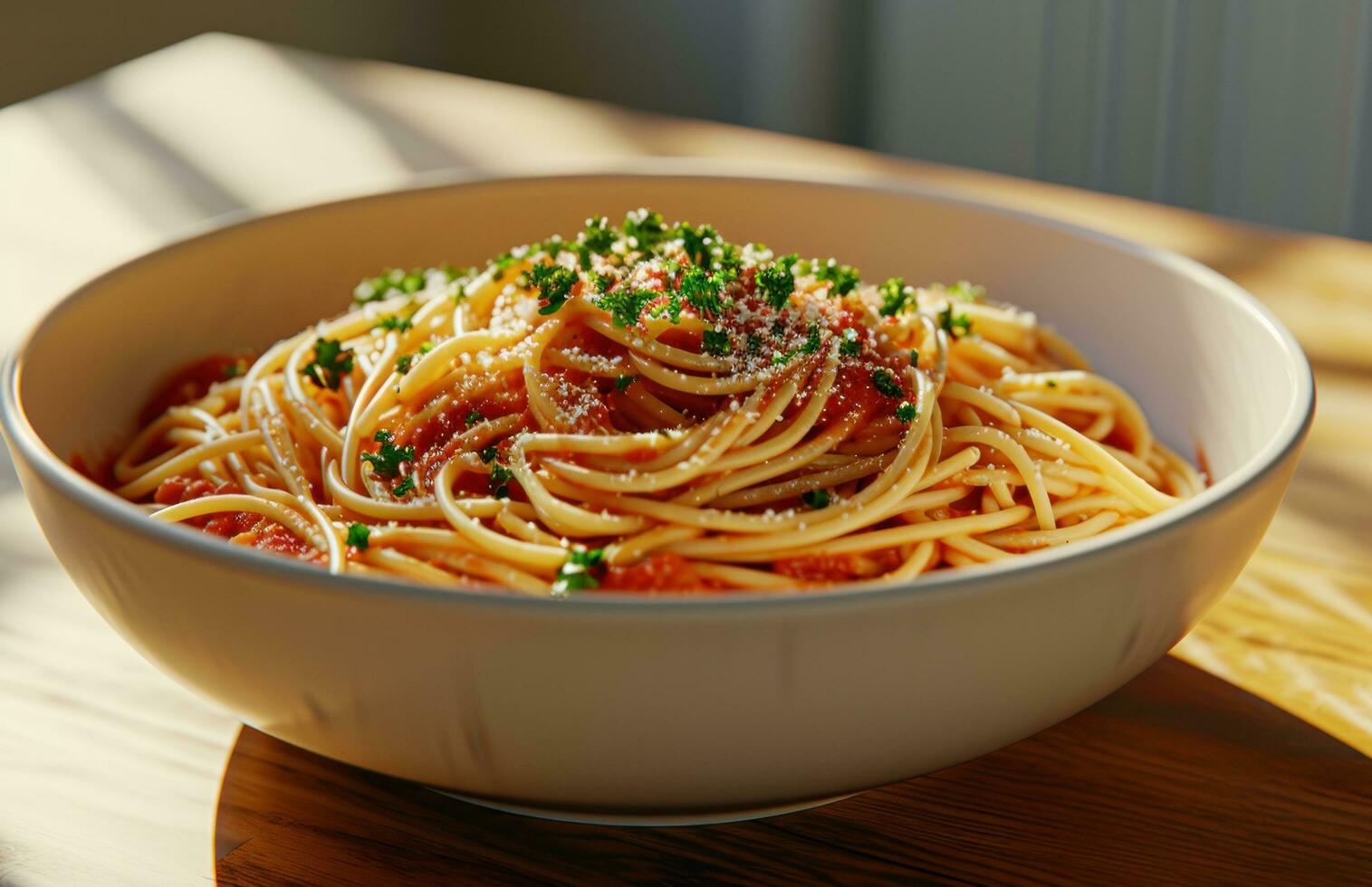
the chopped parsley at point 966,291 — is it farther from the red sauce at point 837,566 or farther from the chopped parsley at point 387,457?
the chopped parsley at point 387,457

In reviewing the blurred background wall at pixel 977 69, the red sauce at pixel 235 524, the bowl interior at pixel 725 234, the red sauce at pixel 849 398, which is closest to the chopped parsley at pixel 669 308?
the red sauce at pixel 849 398

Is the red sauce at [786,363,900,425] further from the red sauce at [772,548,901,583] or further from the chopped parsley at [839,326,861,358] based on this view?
the red sauce at [772,548,901,583]

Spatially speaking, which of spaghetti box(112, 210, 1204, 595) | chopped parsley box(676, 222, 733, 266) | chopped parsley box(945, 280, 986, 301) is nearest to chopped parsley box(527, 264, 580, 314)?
spaghetti box(112, 210, 1204, 595)

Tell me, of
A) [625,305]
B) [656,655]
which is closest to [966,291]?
[625,305]

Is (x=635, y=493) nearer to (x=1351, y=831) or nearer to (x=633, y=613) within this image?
(x=633, y=613)

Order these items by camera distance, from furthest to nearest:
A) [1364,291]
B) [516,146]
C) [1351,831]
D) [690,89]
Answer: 1. [690,89]
2. [516,146]
3. [1364,291]
4. [1351,831]

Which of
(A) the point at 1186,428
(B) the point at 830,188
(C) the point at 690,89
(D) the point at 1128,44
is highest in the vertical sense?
(B) the point at 830,188

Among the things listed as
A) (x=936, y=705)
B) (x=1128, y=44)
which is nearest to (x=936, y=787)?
(x=936, y=705)
